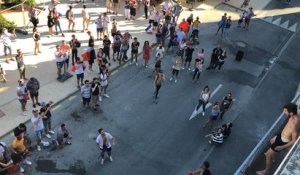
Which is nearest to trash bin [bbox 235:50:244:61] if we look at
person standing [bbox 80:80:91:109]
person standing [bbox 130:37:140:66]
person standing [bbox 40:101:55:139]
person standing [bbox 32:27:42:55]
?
person standing [bbox 130:37:140:66]

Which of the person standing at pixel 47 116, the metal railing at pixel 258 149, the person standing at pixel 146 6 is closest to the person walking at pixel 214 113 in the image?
the metal railing at pixel 258 149

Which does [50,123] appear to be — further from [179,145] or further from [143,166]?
[179,145]

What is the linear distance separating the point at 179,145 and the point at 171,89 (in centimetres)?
425

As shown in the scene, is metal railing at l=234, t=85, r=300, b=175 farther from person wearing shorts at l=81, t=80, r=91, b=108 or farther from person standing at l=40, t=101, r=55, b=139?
person standing at l=40, t=101, r=55, b=139

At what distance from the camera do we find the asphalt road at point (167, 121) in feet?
55.6

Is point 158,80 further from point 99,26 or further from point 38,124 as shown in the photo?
point 99,26

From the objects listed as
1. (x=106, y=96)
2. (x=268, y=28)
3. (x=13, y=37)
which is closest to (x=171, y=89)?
(x=106, y=96)

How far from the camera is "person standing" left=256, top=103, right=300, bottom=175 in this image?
38.0 ft

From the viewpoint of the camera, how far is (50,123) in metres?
17.7

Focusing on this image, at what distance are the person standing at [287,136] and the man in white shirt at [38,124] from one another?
8.54 meters

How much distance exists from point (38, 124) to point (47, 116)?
595 mm

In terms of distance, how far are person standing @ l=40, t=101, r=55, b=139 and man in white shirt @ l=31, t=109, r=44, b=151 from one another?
0.91ft

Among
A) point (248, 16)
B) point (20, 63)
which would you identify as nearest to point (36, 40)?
Answer: point (20, 63)

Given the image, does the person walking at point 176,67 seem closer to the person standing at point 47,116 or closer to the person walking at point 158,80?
the person walking at point 158,80
